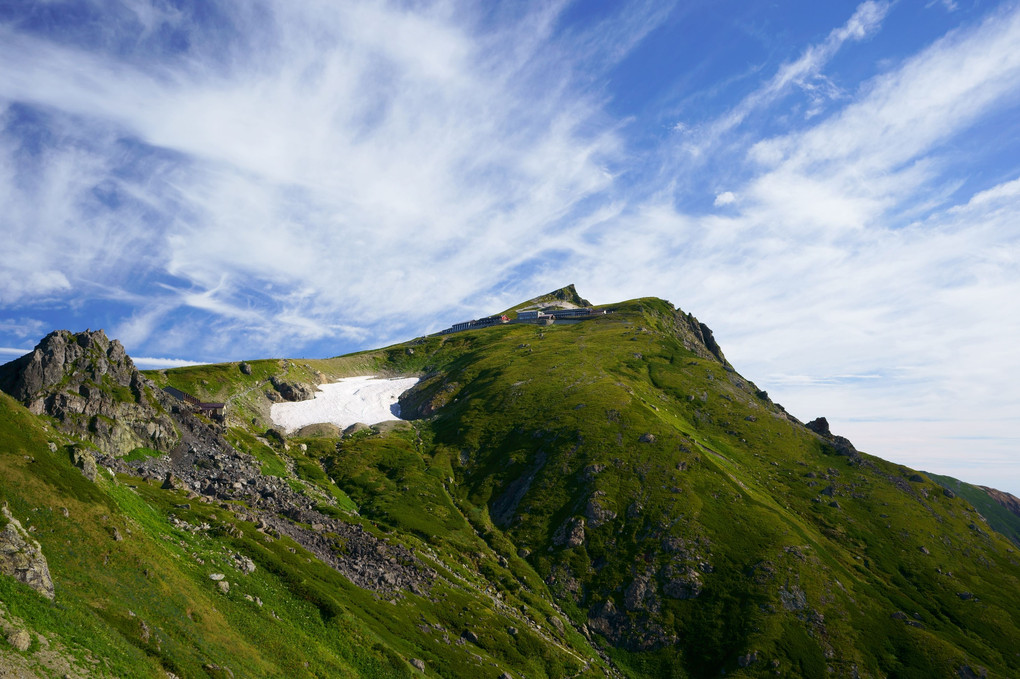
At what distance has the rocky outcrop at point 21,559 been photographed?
3809cm

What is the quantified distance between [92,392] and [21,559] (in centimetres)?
7646

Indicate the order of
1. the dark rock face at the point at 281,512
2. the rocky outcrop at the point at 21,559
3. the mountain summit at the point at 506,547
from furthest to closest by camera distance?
the dark rock face at the point at 281,512 → the mountain summit at the point at 506,547 → the rocky outcrop at the point at 21,559

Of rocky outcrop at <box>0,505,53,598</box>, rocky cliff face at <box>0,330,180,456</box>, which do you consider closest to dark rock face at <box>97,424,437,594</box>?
rocky cliff face at <box>0,330,180,456</box>

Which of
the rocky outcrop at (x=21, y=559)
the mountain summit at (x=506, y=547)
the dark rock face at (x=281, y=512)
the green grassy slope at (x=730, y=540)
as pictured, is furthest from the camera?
the green grassy slope at (x=730, y=540)

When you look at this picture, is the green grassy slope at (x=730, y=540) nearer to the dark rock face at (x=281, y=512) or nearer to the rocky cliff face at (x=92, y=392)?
the dark rock face at (x=281, y=512)

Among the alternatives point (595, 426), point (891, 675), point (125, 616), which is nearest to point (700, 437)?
point (595, 426)

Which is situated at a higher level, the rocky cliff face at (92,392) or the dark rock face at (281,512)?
the rocky cliff face at (92,392)

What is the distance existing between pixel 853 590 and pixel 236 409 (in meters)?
182

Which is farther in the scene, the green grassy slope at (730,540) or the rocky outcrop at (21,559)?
the green grassy slope at (730,540)

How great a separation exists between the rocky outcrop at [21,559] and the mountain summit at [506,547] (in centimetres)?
138

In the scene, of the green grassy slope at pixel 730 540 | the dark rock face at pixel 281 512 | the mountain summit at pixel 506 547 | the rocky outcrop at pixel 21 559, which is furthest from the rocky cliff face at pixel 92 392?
the green grassy slope at pixel 730 540

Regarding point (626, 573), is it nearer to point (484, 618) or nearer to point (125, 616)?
point (484, 618)

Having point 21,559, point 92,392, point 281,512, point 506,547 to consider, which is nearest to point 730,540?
point 506,547

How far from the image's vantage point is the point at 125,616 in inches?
1687
